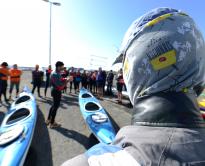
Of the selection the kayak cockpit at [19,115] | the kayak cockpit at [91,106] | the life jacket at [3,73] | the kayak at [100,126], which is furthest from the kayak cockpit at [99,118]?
the life jacket at [3,73]

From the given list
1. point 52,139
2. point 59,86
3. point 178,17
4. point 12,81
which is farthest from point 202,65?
point 12,81

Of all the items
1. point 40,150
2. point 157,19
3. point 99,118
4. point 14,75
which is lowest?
point 40,150

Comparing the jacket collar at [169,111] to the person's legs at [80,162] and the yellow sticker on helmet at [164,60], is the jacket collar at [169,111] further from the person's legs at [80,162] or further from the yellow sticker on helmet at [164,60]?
the person's legs at [80,162]

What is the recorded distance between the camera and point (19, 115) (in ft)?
21.4

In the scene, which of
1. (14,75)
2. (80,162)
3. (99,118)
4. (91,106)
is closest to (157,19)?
(80,162)

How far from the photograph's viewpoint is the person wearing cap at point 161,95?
27.4 inches

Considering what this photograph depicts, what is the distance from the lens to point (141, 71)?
3.08 feet

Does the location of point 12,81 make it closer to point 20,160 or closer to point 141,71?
point 20,160

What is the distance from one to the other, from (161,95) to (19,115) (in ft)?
21.4

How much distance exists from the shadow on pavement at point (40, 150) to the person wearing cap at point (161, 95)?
419 centimetres

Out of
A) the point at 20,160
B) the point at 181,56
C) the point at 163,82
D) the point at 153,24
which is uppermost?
the point at 153,24

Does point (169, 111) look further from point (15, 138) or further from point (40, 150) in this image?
point (40, 150)

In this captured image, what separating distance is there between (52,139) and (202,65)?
5594 mm

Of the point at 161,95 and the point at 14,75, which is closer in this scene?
the point at 161,95
